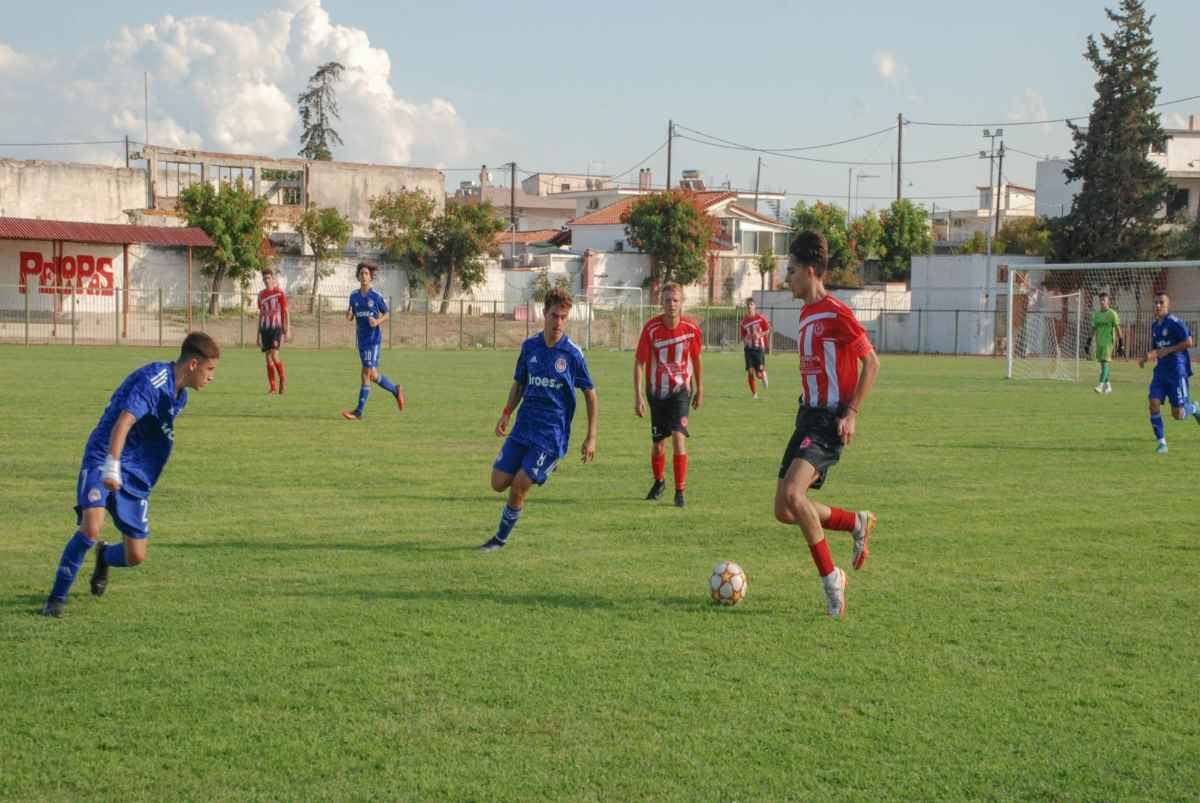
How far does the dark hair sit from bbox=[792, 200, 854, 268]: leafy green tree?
59392mm

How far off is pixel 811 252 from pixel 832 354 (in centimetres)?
60

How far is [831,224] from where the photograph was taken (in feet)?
224

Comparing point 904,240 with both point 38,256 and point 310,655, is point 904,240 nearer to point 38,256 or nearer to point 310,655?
point 38,256

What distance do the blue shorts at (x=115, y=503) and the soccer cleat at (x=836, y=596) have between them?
3.80 meters

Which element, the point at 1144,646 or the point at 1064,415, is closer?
the point at 1144,646

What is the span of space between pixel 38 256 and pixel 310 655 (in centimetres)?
4236

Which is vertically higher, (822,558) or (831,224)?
(831,224)

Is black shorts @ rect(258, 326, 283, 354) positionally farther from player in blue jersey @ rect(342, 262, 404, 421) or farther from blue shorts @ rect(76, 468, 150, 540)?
blue shorts @ rect(76, 468, 150, 540)

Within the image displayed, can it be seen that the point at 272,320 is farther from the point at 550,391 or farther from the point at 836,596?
the point at 836,596

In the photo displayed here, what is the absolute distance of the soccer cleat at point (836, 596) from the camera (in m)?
6.96

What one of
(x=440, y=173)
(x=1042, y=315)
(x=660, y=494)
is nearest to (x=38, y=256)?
(x=440, y=173)

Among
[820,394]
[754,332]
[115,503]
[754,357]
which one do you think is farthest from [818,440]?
[754,332]

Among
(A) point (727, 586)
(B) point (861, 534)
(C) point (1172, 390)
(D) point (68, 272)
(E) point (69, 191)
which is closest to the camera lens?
(A) point (727, 586)

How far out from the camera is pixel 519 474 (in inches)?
338
